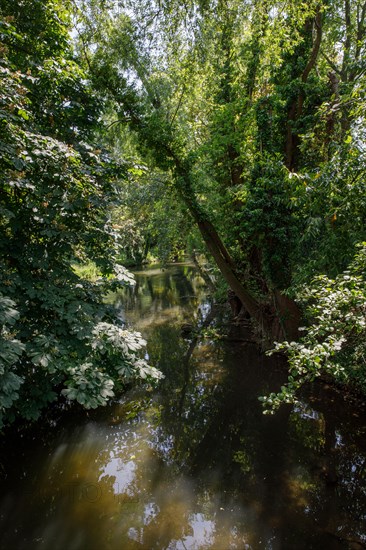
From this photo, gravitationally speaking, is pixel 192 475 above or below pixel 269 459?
above

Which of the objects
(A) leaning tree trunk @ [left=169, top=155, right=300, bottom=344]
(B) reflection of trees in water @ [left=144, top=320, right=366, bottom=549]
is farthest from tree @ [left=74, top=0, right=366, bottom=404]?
(B) reflection of trees in water @ [left=144, top=320, right=366, bottom=549]

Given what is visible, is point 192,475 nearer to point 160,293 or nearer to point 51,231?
point 51,231

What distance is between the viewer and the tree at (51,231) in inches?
A: 148

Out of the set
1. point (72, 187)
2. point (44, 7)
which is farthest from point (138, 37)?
point (72, 187)

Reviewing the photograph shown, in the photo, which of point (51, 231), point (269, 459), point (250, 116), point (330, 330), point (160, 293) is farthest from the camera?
point (160, 293)

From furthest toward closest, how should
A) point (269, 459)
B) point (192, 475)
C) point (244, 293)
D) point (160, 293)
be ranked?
point (160, 293) < point (244, 293) < point (269, 459) < point (192, 475)

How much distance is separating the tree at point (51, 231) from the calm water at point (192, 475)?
1.53 meters

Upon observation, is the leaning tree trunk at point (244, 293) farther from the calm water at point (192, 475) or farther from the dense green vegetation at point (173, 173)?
the calm water at point (192, 475)

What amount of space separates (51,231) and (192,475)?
15.0ft

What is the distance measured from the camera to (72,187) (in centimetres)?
412

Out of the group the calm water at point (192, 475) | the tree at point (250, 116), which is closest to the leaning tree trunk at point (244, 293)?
the tree at point (250, 116)

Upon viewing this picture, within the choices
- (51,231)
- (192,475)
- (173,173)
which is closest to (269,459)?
(192,475)

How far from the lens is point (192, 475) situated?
5379 millimetres

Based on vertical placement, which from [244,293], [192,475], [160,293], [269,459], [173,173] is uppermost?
[173,173]
